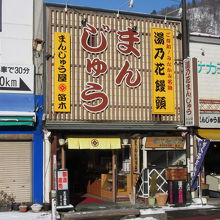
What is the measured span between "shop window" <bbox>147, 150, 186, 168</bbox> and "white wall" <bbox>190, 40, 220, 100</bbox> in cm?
329

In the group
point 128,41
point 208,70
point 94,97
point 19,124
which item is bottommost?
point 19,124

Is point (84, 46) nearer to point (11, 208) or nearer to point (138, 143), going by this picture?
point (138, 143)

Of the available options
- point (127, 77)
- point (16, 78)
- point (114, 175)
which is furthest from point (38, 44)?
point (114, 175)

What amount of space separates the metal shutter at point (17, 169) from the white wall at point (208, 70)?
376 inches

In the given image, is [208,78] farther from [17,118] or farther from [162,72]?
[17,118]

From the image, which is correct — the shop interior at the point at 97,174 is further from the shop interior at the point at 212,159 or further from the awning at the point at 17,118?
the shop interior at the point at 212,159

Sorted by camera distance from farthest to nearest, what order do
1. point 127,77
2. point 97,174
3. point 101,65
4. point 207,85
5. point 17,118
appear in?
point 97,174
point 207,85
point 127,77
point 101,65
point 17,118

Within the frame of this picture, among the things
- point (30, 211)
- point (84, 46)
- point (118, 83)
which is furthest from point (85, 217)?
point (84, 46)

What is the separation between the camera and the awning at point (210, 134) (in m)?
19.8

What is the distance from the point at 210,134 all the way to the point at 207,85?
2689 mm

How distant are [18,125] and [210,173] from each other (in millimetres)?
11419

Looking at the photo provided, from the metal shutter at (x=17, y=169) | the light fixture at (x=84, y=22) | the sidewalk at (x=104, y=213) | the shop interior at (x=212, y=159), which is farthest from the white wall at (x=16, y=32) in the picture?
the shop interior at (x=212, y=159)

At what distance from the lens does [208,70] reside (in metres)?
21.0

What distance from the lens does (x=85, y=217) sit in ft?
51.3
